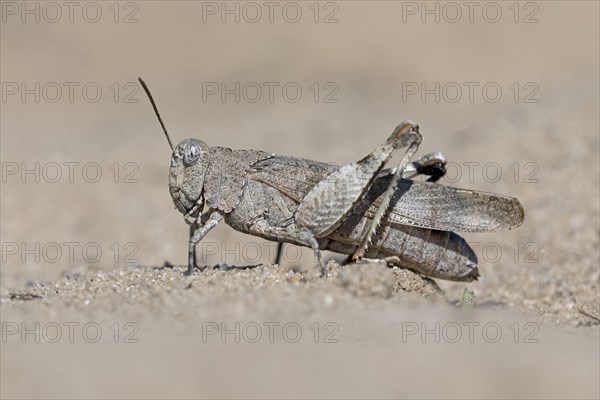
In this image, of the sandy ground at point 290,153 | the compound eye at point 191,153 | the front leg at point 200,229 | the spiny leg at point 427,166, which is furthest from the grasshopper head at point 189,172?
the spiny leg at point 427,166

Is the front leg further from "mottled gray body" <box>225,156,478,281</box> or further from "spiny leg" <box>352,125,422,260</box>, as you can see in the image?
"spiny leg" <box>352,125,422,260</box>

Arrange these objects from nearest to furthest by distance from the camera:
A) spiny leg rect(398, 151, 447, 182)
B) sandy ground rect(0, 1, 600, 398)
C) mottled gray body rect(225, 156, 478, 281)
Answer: sandy ground rect(0, 1, 600, 398)
mottled gray body rect(225, 156, 478, 281)
spiny leg rect(398, 151, 447, 182)

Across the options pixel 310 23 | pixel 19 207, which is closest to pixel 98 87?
pixel 310 23

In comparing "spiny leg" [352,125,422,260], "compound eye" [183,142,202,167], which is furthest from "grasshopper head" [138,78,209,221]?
"spiny leg" [352,125,422,260]

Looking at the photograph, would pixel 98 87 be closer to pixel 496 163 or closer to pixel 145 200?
pixel 145 200

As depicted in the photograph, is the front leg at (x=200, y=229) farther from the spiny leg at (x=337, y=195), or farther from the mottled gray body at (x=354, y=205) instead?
the spiny leg at (x=337, y=195)

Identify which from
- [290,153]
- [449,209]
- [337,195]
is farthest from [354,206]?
[290,153]

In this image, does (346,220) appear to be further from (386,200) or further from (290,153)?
(290,153)
